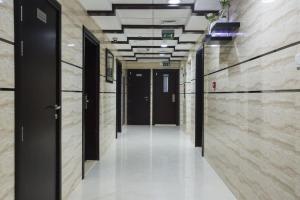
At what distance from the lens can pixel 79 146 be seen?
490 centimetres

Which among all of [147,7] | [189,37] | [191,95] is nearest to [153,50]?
[191,95]

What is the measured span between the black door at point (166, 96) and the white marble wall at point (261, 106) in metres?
8.73

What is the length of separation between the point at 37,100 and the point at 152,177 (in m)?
2.69

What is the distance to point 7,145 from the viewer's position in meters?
2.33

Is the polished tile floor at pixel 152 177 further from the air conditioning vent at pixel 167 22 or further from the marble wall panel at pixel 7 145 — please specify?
the air conditioning vent at pixel 167 22

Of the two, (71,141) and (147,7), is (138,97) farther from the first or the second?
(71,141)

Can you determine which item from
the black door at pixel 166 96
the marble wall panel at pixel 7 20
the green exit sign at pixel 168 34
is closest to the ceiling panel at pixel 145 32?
the green exit sign at pixel 168 34

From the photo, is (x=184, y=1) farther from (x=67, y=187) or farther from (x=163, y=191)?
(x=67, y=187)

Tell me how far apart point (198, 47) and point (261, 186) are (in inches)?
201

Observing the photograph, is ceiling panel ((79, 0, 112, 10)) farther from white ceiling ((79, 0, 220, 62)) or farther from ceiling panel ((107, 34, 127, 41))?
ceiling panel ((107, 34, 127, 41))

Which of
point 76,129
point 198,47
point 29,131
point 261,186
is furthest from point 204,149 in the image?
point 29,131

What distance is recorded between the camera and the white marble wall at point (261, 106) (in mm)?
2410

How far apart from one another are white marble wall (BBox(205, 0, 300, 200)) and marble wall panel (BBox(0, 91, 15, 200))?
2.06 m

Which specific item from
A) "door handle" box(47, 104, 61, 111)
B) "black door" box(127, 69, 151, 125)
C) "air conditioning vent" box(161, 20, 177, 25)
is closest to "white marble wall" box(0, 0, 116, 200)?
"door handle" box(47, 104, 61, 111)
